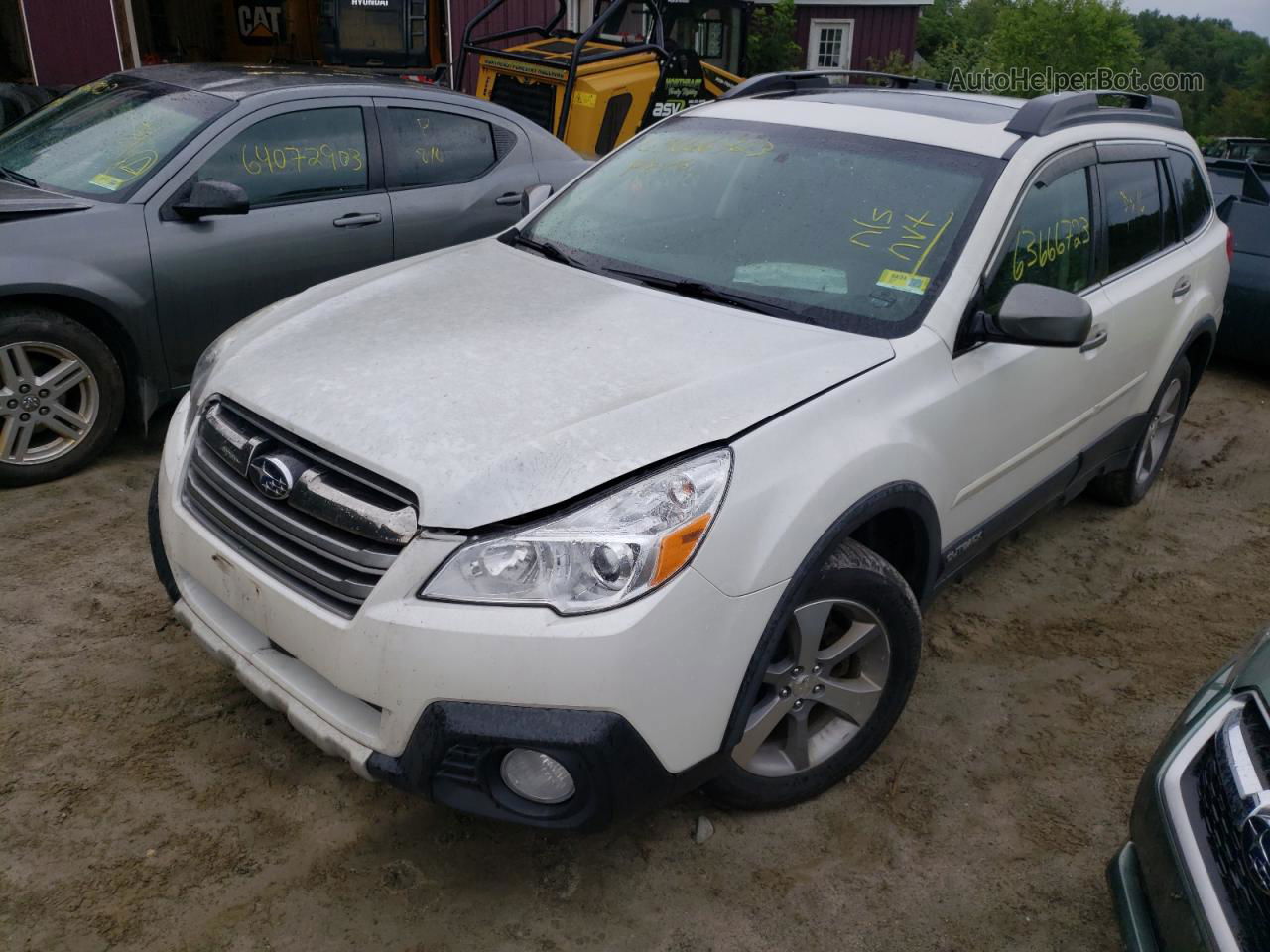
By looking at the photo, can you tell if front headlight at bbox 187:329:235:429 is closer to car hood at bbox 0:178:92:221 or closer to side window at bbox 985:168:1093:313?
car hood at bbox 0:178:92:221

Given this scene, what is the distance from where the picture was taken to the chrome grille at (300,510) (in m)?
2.18

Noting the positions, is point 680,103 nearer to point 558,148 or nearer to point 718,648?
point 558,148

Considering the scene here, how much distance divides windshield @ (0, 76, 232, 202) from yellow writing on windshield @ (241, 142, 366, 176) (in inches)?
8.9

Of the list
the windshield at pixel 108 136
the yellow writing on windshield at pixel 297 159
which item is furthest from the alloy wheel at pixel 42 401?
the yellow writing on windshield at pixel 297 159

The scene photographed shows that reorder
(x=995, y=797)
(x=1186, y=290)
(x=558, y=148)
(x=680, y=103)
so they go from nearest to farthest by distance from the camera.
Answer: (x=995, y=797) → (x=1186, y=290) → (x=558, y=148) → (x=680, y=103)

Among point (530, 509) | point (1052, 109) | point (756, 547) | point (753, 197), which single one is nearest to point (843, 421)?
point (756, 547)

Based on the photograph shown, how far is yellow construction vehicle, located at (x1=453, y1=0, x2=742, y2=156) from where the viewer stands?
853cm

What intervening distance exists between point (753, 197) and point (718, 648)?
5.39 feet

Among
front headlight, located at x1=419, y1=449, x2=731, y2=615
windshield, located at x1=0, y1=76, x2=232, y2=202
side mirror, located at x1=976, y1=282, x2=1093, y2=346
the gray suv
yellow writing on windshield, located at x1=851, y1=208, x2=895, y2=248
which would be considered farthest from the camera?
windshield, located at x1=0, y1=76, x2=232, y2=202

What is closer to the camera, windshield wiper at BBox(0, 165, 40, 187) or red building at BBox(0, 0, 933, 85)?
windshield wiper at BBox(0, 165, 40, 187)

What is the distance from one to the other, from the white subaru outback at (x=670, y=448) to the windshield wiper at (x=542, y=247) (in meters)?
0.01

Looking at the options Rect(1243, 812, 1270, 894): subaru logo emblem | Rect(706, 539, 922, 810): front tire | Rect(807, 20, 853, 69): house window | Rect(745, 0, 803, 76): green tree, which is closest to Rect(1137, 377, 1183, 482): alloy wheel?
Rect(706, 539, 922, 810): front tire

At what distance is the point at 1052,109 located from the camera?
10.7ft

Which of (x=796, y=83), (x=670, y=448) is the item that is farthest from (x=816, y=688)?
(x=796, y=83)
